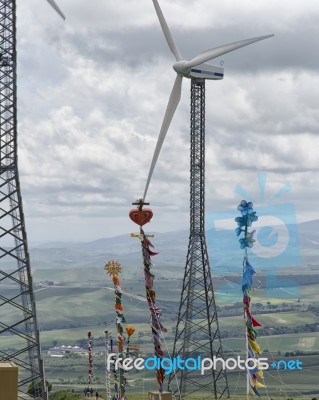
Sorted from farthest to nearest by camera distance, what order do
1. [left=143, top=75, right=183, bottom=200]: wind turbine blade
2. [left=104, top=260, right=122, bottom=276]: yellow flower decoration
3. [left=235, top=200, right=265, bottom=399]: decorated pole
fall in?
[left=143, top=75, right=183, bottom=200]: wind turbine blade < [left=104, top=260, right=122, bottom=276]: yellow flower decoration < [left=235, top=200, right=265, bottom=399]: decorated pole

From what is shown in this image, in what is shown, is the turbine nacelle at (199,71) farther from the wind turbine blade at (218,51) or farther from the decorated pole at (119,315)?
the decorated pole at (119,315)

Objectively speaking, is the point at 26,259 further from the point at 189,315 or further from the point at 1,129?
the point at 189,315

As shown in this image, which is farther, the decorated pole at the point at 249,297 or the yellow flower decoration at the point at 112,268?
the yellow flower decoration at the point at 112,268

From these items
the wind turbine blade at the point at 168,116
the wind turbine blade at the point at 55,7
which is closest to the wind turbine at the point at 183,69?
the wind turbine blade at the point at 168,116

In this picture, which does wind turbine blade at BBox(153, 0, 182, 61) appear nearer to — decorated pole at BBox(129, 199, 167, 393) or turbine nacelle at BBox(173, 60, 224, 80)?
turbine nacelle at BBox(173, 60, 224, 80)

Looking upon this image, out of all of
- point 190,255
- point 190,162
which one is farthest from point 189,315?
point 190,162

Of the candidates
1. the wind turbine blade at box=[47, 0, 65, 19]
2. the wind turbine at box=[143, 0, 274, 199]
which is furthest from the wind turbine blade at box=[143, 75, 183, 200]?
the wind turbine blade at box=[47, 0, 65, 19]
